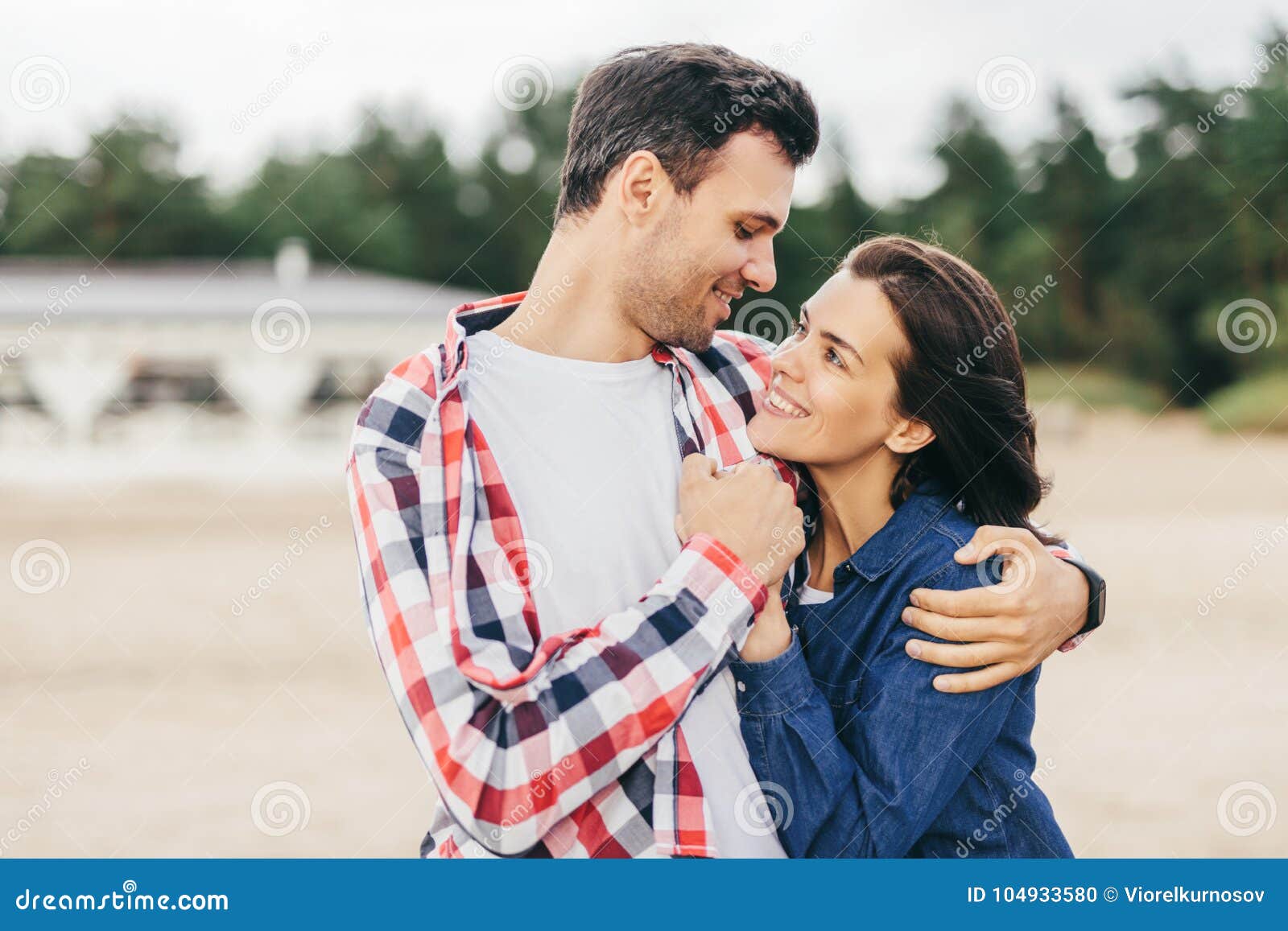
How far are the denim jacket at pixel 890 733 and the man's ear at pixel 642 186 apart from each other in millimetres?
738

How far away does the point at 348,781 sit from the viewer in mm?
6582

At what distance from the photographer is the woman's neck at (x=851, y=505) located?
2146 millimetres

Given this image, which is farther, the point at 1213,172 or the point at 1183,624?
the point at 1213,172

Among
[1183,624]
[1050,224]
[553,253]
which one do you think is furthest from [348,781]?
[1050,224]

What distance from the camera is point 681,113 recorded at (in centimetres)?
211

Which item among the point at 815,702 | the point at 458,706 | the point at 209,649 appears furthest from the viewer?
the point at 209,649

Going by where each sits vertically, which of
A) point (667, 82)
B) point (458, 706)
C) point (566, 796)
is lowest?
point (566, 796)

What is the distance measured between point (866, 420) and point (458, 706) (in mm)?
939

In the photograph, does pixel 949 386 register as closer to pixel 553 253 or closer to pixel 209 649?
pixel 553 253
